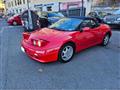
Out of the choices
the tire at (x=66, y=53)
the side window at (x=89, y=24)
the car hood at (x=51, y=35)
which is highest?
the side window at (x=89, y=24)

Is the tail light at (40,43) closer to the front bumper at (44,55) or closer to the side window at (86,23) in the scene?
the front bumper at (44,55)

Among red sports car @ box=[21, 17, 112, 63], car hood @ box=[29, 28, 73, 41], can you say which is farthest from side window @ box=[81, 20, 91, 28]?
car hood @ box=[29, 28, 73, 41]

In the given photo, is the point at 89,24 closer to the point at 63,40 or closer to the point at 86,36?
the point at 86,36

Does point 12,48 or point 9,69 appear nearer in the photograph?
point 9,69

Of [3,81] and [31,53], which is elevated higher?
[31,53]

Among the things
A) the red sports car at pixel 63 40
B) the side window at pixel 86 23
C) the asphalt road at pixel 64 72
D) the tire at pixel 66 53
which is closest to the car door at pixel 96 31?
the red sports car at pixel 63 40

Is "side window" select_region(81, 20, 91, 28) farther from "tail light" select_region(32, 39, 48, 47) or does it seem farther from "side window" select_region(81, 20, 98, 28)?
"tail light" select_region(32, 39, 48, 47)

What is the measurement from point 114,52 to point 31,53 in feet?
9.51

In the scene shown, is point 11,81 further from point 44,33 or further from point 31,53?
point 44,33

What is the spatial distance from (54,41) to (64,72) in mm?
901

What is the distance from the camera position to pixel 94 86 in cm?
390

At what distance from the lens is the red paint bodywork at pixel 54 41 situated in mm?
4773

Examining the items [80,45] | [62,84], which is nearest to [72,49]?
[80,45]

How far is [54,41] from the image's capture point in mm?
4883
